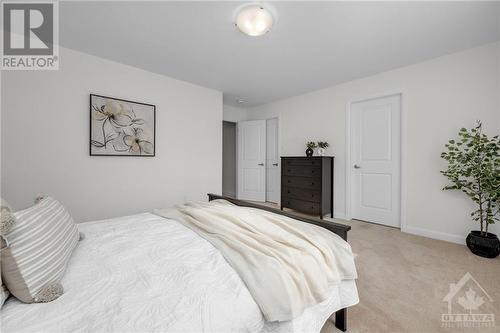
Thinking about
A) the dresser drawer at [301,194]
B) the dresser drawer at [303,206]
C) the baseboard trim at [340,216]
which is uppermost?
the dresser drawer at [301,194]

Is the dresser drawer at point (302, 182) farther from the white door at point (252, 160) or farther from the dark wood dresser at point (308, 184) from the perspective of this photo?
the white door at point (252, 160)

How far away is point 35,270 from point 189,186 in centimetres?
285

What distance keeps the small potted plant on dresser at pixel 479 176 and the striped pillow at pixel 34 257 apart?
3.55 m

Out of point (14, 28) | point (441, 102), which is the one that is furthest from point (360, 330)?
point (14, 28)

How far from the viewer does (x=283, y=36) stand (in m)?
2.24

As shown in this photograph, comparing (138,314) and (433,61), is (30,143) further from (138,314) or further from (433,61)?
(433,61)

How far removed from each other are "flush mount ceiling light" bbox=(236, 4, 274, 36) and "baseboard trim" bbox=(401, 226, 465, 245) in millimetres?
3218

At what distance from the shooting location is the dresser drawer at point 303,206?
359cm

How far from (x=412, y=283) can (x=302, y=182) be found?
2.20 meters

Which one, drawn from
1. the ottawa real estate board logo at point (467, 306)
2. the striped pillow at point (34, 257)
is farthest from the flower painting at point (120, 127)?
the ottawa real estate board logo at point (467, 306)

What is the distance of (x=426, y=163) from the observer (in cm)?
282

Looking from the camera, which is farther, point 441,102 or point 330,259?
point 441,102

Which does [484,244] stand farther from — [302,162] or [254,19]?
[254,19]

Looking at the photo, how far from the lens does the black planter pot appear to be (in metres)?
2.15
